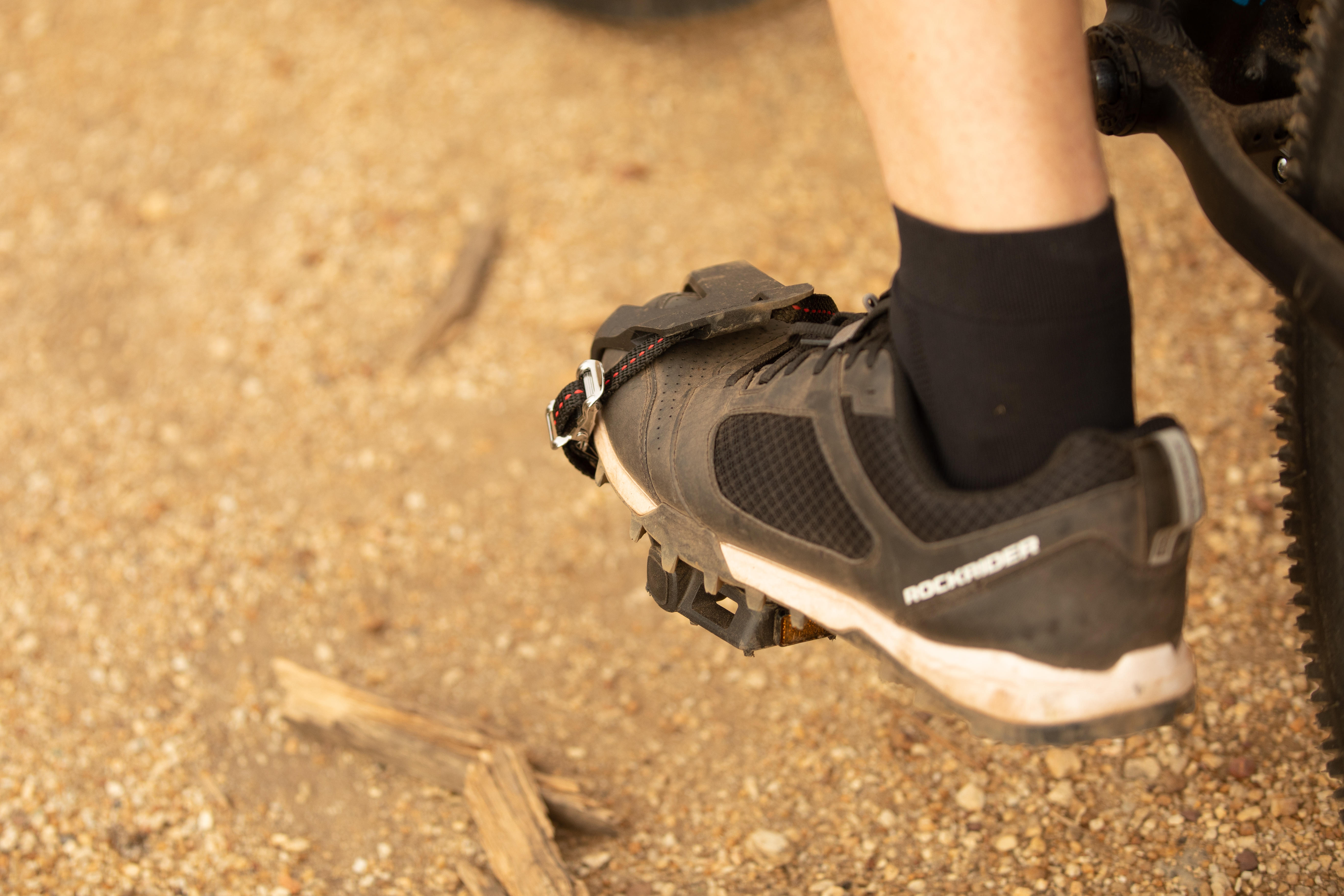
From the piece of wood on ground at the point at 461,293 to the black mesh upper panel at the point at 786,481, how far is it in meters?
1.62

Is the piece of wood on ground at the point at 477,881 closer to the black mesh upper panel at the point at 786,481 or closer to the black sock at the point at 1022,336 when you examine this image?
the black mesh upper panel at the point at 786,481

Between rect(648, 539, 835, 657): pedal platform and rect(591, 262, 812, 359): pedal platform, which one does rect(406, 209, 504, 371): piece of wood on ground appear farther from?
rect(648, 539, 835, 657): pedal platform

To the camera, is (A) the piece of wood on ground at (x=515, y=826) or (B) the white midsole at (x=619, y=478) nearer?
(B) the white midsole at (x=619, y=478)

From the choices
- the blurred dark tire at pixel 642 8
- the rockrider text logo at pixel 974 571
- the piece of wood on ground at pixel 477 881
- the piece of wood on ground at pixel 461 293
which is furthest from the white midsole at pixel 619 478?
the blurred dark tire at pixel 642 8

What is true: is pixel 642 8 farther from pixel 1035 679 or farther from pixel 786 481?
pixel 1035 679

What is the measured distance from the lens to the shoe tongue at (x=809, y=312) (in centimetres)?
143

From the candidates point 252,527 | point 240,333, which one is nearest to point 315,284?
point 240,333

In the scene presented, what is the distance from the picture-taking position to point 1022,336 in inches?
37.6

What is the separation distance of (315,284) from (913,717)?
1.99m

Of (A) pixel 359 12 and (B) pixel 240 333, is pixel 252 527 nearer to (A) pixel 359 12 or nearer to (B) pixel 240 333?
(B) pixel 240 333

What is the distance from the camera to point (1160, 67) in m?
1.29

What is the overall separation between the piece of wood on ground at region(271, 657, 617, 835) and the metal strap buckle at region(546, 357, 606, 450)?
0.61 meters

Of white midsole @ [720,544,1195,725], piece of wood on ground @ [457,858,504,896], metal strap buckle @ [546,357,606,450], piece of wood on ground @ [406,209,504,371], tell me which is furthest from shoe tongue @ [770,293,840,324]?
piece of wood on ground @ [406,209,504,371]

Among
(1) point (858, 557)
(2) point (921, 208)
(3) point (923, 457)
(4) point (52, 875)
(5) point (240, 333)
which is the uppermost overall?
(2) point (921, 208)
